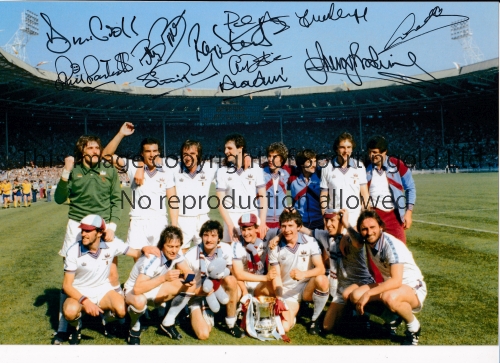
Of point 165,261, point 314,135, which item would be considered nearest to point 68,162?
point 165,261

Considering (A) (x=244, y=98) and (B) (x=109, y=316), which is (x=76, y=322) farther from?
(A) (x=244, y=98)

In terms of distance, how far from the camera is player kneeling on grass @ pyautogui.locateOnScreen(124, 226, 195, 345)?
354cm

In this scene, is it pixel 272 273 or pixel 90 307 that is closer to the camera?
pixel 90 307

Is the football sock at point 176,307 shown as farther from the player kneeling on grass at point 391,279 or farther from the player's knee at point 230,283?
the player kneeling on grass at point 391,279

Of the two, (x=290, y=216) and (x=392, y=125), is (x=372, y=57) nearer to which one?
(x=290, y=216)

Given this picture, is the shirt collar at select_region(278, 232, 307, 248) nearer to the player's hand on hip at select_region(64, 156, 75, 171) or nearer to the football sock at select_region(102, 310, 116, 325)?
the football sock at select_region(102, 310, 116, 325)

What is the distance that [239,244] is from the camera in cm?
393

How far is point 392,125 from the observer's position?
32031 mm

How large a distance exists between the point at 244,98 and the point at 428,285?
15.3m

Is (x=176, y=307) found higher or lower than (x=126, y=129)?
lower

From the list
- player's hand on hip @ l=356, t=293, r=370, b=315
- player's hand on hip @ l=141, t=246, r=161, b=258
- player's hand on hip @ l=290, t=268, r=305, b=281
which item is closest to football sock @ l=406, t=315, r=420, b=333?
player's hand on hip @ l=356, t=293, r=370, b=315

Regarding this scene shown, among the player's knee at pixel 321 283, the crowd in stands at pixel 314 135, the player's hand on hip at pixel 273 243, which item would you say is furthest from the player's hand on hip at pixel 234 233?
the crowd in stands at pixel 314 135

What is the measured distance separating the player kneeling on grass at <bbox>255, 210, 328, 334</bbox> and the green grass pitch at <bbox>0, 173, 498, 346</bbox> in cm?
21
